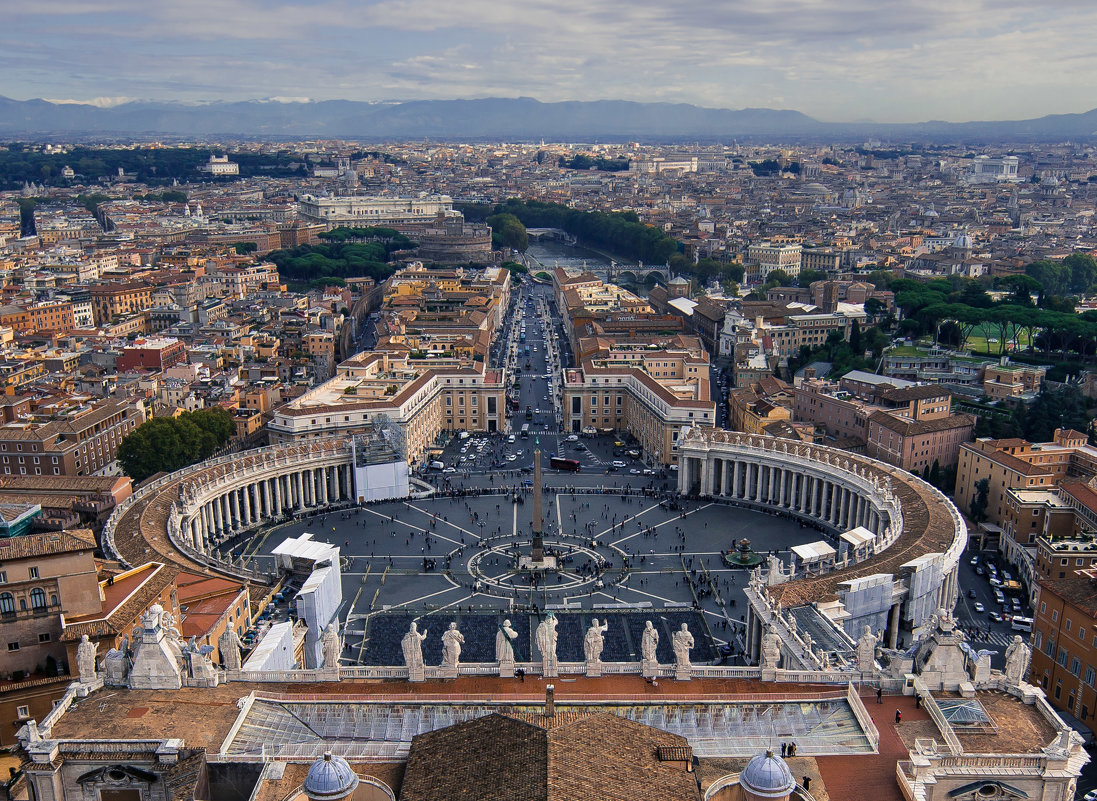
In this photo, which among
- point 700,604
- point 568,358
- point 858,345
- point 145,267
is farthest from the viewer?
point 145,267

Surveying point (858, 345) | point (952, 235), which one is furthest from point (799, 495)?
point (952, 235)

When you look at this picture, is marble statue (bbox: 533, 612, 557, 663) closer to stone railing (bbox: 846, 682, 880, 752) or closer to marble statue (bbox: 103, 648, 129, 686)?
stone railing (bbox: 846, 682, 880, 752)

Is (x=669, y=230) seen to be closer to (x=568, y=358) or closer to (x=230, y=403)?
(x=568, y=358)

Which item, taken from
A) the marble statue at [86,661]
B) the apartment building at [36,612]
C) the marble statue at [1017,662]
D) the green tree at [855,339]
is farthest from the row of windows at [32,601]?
the green tree at [855,339]

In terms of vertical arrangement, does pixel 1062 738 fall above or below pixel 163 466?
above

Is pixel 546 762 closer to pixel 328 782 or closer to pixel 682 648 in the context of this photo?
pixel 328 782

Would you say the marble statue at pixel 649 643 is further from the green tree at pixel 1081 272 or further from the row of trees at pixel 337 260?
the green tree at pixel 1081 272
